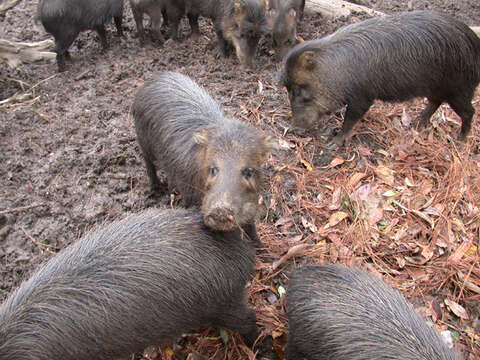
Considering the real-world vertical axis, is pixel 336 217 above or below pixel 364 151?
below

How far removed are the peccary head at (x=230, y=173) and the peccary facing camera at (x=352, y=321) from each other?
2.21ft

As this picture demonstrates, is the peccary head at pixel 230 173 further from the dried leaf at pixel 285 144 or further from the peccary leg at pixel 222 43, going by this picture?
the peccary leg at pixel 222 43

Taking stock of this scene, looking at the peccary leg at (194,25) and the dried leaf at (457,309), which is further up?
the peccary leg at (194,25)

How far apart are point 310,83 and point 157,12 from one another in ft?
11.0

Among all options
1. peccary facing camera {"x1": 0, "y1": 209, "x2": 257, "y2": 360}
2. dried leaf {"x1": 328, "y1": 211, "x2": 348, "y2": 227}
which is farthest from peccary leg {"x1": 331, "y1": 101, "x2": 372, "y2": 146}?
peccary facing camera {"x1": 0, "y1": 209, "x2": 257, "y2": 360}

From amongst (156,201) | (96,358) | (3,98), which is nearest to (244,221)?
(96,358)

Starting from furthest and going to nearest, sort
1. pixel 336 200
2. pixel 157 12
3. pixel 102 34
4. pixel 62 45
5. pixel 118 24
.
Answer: pixel 118 24, pixel 157 12, pixel 102 34, pixel 62 45, pixel 336 200

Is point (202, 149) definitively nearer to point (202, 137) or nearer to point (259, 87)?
point (202, 137)

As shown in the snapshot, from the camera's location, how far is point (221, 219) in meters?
2.54

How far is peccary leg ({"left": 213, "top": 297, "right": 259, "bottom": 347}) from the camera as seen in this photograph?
291cm

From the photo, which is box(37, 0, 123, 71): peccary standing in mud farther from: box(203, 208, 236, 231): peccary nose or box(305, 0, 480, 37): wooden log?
box(203, 208, 236, 231): peccary nose

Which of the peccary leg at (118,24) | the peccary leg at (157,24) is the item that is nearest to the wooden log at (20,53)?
the peccary leg at (118,24)

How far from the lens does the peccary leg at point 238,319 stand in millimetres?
2908

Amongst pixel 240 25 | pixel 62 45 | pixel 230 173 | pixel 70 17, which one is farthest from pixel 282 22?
pixel 230 173
